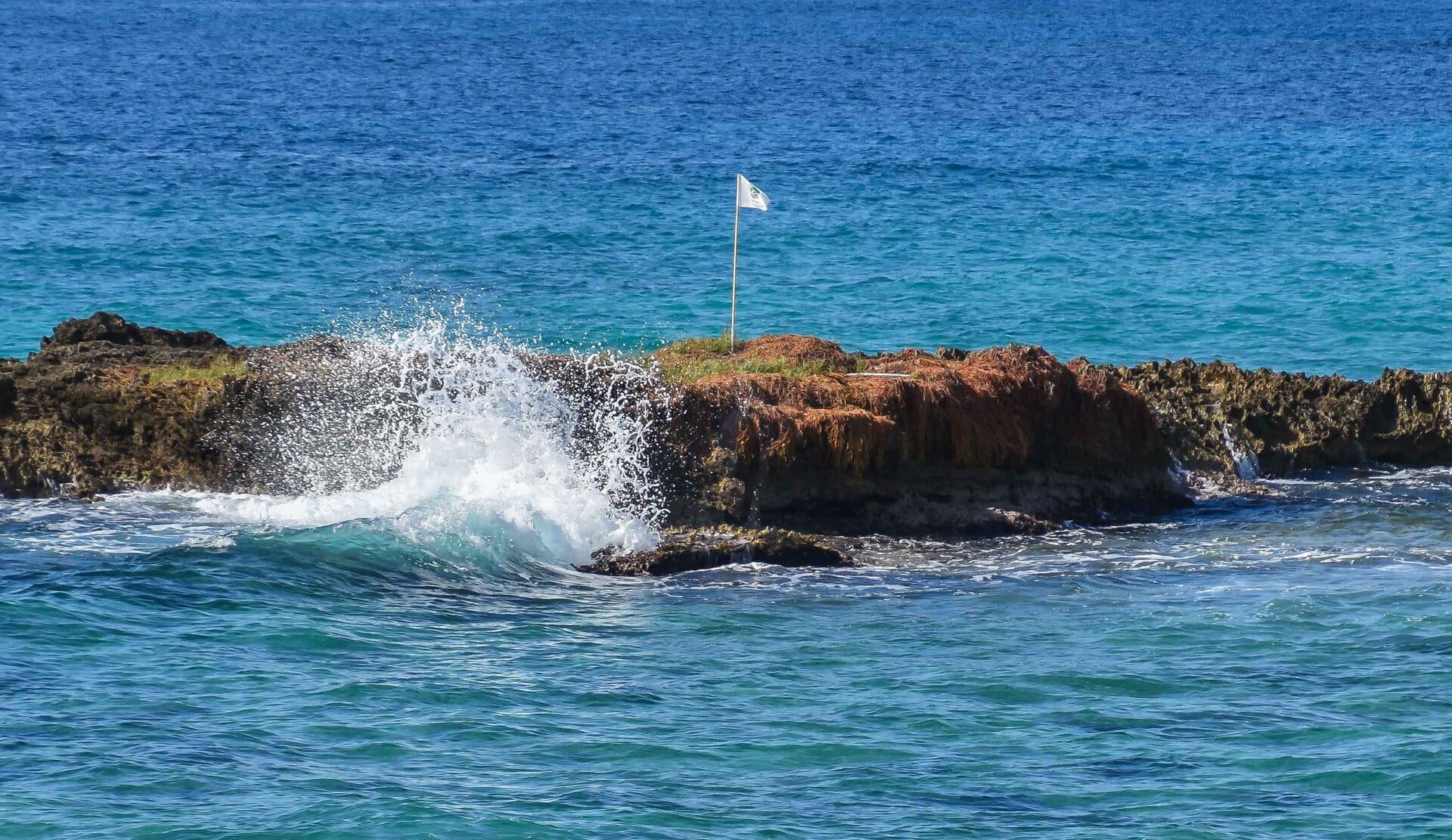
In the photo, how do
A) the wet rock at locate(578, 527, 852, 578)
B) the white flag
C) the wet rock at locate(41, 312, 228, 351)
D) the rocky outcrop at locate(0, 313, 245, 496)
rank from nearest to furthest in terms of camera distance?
the wet rock at locate(578, 527, 852, 578)
the rocky outcrop at locate(0, 313, 245, 496)
the white flag
the wet rock at locate(41, 312, 228, 351)

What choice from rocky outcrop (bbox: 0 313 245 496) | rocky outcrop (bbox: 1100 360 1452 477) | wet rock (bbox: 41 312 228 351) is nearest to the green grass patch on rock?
rocky outcrop (bbox: 1100 360 1452 477)

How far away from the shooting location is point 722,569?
1555 centimetres

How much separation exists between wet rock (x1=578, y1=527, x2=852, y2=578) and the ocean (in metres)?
0.32

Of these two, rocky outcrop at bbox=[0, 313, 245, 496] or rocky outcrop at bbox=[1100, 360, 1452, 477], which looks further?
rocky outcrop at bbox=[1100, 360, 1452, 477]

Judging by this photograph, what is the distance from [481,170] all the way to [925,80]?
87.3 feet

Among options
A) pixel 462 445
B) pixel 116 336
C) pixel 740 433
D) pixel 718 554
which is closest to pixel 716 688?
pixel 718 554

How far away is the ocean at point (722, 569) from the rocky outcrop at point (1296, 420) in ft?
1.91

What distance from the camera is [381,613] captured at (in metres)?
14.1

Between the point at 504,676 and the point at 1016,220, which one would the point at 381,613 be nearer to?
the point at 504,676

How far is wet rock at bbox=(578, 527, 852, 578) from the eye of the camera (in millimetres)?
15594

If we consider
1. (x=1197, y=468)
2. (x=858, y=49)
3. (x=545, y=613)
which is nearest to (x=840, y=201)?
(x=1197, y=468)

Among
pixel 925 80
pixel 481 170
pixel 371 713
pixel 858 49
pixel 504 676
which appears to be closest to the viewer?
pixel 371 713

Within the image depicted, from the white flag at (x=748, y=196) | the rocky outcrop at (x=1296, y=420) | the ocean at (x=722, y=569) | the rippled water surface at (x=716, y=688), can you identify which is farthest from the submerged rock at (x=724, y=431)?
the white flag at (x=748, y=196)

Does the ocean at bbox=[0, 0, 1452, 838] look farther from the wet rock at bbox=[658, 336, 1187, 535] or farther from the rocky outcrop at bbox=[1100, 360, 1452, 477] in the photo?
the wet rock at bbox=[658, 336, 1187, 535]
